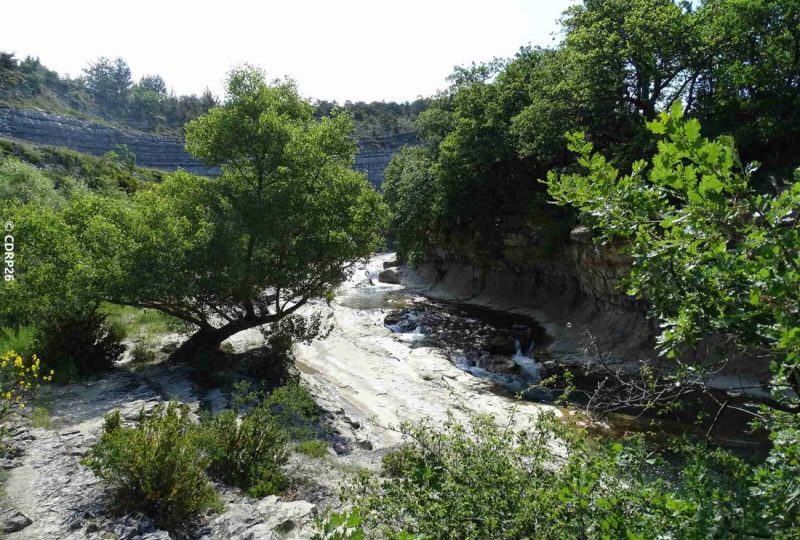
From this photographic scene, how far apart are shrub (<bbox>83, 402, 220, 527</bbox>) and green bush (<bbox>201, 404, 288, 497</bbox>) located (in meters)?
0.69

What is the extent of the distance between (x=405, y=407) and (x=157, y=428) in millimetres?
7886

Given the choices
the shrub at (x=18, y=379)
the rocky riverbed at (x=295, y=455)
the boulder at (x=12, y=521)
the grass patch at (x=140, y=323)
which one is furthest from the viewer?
the grass patch at (x=140, y=323)

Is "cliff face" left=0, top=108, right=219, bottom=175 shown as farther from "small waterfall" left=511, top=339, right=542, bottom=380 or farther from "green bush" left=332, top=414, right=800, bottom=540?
"green bush" left=332, top=414, right=800, bottom=540

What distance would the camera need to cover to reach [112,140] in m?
81.6

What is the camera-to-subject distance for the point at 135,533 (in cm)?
503

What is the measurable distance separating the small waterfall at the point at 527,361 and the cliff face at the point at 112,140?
53624 mm

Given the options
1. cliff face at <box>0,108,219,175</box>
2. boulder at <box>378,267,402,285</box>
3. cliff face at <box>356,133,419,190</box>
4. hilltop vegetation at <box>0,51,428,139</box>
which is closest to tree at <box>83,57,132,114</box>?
hilltop vegetation at <box>0,51,428,139</box>

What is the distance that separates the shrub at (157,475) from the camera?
5395 millimetres

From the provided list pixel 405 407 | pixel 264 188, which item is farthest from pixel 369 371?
pixel 264 188

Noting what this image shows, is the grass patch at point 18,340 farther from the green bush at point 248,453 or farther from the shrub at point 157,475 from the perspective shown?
the shrub at point 157,475

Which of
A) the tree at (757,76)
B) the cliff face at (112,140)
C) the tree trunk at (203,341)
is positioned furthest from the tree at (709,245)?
the cliff face at (112,140)

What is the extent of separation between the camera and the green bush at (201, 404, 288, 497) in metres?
6.63

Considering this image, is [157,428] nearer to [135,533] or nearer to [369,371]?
[135,533]

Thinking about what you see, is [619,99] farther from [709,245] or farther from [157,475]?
[157,475]
